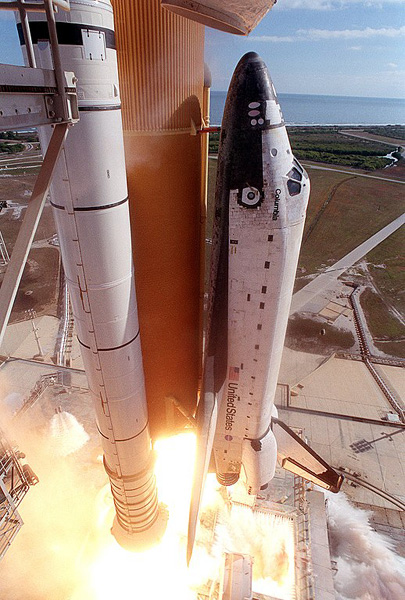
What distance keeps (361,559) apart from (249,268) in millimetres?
11282

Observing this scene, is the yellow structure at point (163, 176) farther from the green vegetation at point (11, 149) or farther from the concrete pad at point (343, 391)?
the green vegetation at point (11, 149)

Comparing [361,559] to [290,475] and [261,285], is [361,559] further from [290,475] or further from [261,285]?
[261,285]

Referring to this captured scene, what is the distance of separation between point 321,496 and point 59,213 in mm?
13461

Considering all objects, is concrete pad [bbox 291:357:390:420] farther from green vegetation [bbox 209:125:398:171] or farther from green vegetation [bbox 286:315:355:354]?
green vegetation [bbox 209:125:398:171]

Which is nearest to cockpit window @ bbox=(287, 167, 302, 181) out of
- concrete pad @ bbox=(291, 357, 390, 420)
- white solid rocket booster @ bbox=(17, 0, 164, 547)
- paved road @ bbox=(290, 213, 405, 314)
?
white solid rocket booster @ bbox=(17, 0, 164, 547)

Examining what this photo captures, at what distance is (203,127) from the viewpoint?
7215mm

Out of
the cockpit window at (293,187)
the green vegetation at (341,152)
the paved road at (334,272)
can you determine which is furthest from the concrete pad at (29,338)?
the green vegetation at (341,152)

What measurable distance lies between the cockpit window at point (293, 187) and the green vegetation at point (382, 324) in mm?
17588

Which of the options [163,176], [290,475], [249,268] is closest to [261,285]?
[249,268]

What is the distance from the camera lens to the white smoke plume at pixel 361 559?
11.2m

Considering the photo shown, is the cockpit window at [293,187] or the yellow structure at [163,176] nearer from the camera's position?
the yellow structure at [163,176]

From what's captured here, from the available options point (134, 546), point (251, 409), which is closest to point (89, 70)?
point (251, 409)

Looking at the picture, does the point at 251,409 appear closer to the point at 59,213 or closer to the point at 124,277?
the point at 124,277

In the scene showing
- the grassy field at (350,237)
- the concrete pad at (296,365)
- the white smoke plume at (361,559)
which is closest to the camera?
the white smoke plume at (361,559)
